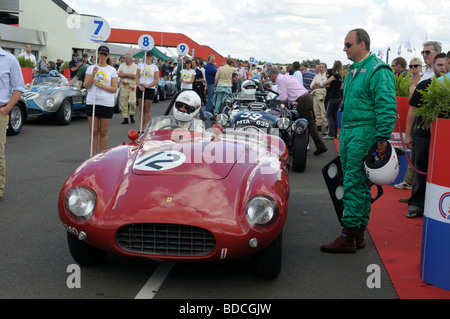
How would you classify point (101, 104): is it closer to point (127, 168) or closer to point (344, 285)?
point (127, 168)

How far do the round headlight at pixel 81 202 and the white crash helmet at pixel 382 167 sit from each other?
7.24 ft

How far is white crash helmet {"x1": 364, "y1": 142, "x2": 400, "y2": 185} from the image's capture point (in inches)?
171

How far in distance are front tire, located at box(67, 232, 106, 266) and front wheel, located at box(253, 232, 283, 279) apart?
4.02ft

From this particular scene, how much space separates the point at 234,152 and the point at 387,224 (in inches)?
88.3

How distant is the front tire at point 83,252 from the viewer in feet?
13.2

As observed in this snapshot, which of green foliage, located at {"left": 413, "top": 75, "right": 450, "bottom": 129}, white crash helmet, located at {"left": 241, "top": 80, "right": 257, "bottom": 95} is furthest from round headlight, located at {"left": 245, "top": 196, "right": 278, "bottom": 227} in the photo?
white crash helmet, located at {"left": 241, "top": 80, "right": 257, "bottom": 95}

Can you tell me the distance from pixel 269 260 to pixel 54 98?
10708 millimetres

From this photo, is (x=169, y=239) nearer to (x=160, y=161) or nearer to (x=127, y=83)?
(x=160, y=161)

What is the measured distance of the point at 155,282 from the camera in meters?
3.88

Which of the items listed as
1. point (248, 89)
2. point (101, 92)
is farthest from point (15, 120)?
point (248, 89)

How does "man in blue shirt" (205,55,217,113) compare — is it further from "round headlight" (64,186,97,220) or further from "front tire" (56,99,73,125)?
"round headlight" (64,186,97,220)

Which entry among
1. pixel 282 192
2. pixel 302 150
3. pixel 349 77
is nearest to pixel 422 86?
pixel 349 77

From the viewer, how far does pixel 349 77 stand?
16.2 ft

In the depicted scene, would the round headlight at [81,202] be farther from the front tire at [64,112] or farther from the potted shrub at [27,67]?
the potted shrub at [27,67]
